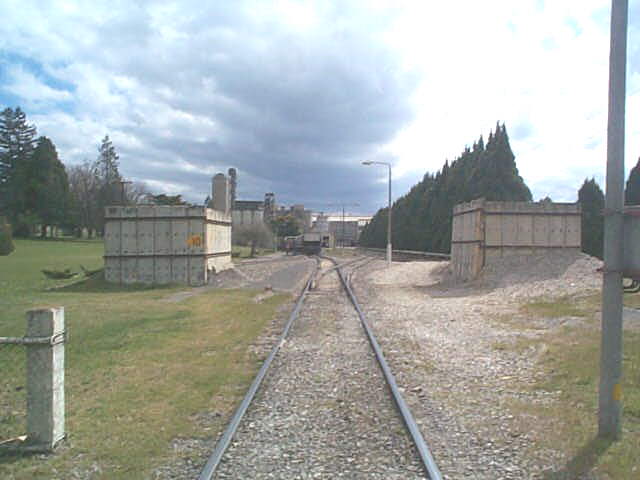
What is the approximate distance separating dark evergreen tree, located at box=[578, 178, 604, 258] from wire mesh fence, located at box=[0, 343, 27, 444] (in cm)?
3497

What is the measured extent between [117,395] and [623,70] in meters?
6.62

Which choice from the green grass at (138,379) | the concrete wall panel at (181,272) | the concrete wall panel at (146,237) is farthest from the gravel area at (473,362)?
the concrete wall panel at (146,237)

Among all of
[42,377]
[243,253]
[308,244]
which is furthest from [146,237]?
[308,244]

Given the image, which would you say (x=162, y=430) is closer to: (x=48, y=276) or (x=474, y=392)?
(x=474, y=392)

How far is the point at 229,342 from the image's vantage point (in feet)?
33.5

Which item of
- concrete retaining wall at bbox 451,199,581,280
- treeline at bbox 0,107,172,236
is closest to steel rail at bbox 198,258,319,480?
concrete retaining wall at bbox 451,199,581,280

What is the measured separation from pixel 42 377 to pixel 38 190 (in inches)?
3177

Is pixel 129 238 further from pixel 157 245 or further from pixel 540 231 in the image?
pixel 540 231

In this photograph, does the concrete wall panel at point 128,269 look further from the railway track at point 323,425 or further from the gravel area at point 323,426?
the gravel area at point 323,426

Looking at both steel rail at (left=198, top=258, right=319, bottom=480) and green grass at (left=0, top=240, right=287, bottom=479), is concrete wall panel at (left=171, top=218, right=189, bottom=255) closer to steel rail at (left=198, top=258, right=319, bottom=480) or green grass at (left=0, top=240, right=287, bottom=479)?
green grass at (left=0, top=240, right=287, bottom=479)

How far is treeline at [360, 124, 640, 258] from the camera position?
37.0 metres

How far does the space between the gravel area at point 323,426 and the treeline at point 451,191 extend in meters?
37.5

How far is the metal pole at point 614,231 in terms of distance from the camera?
487 centimetres

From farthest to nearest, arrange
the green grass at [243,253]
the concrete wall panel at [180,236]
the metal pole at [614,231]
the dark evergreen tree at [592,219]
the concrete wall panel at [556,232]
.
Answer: the green grass at [243,253] < the dark evergreen tree at [592,219] < the concrete wall panel at [180,236] < the concrete wall panel at [556,232] < the metal pole at [614,231]
